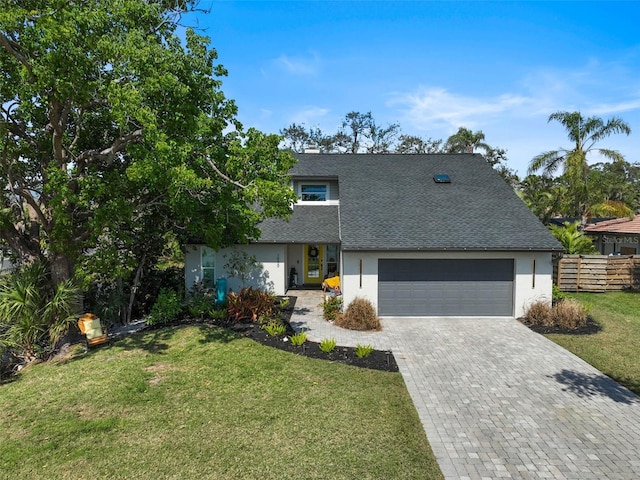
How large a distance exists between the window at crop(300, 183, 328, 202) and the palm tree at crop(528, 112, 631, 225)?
15784 mm

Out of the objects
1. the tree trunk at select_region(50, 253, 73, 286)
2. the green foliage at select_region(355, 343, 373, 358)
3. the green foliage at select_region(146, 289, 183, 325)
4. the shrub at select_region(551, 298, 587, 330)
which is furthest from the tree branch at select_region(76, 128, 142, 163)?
the shrub at select_region(551, 298, 587, 330)

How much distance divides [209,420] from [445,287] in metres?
9.58

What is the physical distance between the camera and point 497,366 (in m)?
9.05

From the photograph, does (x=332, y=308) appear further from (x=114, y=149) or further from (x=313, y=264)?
(x=114, y=149)

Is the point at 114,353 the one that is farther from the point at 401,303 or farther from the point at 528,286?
the point at 528,286

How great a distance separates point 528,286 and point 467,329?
3.13 metres

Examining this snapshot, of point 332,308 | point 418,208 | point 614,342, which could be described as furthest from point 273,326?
point 614,342

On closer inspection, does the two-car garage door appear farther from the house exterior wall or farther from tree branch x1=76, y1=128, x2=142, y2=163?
tree branch x1=76, y1=128, x2=142, y2=163

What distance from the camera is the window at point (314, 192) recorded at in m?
18.8

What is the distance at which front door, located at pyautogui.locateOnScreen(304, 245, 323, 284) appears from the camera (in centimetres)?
1858

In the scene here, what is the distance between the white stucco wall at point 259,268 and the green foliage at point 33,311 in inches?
223

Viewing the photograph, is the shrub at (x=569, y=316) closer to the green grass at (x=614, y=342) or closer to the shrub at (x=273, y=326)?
the green grass at (x=614, y=342)

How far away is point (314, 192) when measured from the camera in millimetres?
18781

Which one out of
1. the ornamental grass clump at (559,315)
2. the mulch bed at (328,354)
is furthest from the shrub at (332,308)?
the ornamental grass clump at (559,315)
